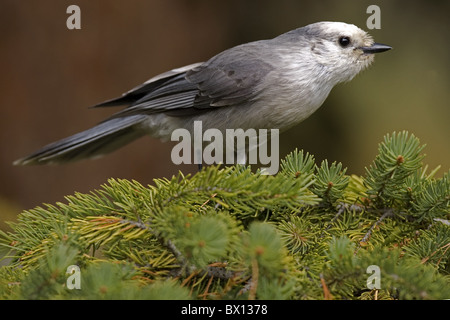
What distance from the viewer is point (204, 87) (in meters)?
2.56

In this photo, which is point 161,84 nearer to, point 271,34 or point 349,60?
point 349,60

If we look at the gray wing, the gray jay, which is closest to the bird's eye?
the gray jay

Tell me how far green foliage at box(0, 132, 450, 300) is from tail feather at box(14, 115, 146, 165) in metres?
0.94

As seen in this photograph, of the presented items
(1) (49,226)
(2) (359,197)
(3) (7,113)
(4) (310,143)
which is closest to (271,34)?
(4) (310,143)

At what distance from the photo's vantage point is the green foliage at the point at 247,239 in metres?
1.15

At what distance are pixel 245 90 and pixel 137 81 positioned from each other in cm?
148

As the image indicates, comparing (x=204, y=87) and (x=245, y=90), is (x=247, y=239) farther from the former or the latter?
(x=204, y=87)

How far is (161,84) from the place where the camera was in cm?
275

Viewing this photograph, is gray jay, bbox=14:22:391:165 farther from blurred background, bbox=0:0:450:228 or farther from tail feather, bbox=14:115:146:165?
blurred background, bbox=0:0:450:228

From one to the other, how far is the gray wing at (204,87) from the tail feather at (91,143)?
2.4 inches

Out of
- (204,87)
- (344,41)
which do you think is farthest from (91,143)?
(344,41)
